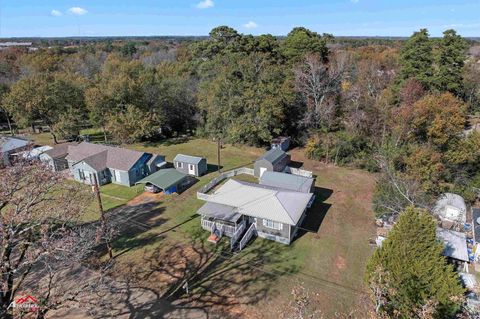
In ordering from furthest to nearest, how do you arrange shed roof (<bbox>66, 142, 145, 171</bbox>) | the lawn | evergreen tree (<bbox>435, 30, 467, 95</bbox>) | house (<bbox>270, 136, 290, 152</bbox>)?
evergreen tree (<bbox>435, 30, 467, 95</bbox>) → house (<bbox>270, 136, 290, 152</bbox>) → shed roof (<bbox>66, 142, 145, 171</bbox>) → the lawn

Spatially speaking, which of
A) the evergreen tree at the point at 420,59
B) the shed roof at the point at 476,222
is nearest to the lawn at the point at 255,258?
the shed roof at the point at 476,222

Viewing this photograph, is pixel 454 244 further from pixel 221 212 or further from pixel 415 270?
pixel 221 212

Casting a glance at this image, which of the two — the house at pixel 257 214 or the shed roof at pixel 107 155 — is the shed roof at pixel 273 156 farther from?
the shed roof at pixel 107 155

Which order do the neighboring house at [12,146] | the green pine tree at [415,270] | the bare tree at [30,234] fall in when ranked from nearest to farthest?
1. the bare tree at [30,234]
2. the green pine tree at [415,270]
3. the neighboring house at [12,146]

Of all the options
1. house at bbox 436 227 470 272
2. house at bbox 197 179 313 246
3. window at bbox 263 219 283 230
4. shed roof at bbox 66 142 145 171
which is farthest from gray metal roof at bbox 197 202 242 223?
house at bbox 436 227 470 272

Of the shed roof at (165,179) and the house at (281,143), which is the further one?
the house at (281,143)

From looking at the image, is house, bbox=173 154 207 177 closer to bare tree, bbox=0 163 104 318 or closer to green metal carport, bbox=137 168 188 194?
green metal carport, bbox=137 168 188 194
